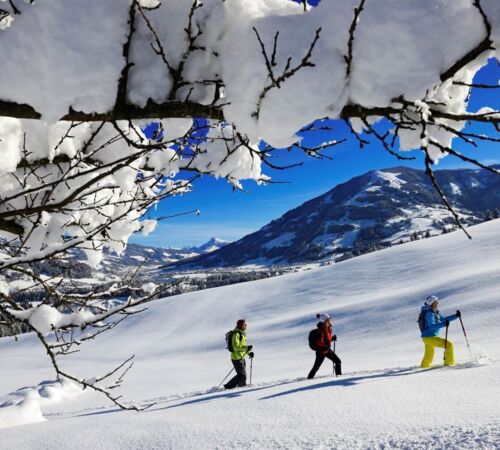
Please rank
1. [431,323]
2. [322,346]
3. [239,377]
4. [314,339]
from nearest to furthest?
1. [431,323]
2. [322,346]
3. [314,339]
4. [239,377]

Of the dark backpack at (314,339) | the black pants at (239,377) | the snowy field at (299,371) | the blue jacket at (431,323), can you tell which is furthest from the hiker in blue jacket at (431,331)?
the black pants at (239,377)

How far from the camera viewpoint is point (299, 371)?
15.5 meters

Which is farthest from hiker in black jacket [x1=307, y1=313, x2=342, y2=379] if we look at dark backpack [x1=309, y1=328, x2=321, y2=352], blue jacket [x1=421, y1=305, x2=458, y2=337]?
blue jacket [x1=421, y1=305, x2=458, y2=337]

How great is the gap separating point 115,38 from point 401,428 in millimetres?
3924

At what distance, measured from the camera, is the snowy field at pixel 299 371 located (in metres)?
4.30

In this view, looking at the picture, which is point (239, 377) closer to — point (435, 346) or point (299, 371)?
point (435, 346)

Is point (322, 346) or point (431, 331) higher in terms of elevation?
point (431, 331)

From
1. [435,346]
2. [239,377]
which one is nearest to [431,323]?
[435,346]

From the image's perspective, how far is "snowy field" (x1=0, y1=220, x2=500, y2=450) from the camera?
14.1ft

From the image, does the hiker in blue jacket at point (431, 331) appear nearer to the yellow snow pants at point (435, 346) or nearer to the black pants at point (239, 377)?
the yellow snow pants at point (435, 346)

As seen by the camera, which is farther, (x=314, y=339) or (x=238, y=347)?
(x=238, y=347)

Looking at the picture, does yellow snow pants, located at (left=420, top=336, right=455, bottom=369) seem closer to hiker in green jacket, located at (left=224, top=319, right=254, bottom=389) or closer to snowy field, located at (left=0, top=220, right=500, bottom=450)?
snowy field, located at (left=0, top=220, right=500, bottom=450)

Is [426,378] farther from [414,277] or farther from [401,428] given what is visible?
[414,277]

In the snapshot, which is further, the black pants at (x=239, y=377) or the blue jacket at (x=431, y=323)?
the black pants at (x=239, y=377)
